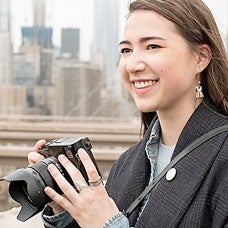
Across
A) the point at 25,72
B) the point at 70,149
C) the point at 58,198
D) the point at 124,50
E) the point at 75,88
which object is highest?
the point at 124,50

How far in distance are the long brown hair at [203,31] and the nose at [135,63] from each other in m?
0.12

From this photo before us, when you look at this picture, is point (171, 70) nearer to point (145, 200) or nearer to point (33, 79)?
point (145, 200)

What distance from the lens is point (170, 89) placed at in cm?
134

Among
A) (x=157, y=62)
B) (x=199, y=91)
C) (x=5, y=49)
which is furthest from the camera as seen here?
(x=5, y=49)

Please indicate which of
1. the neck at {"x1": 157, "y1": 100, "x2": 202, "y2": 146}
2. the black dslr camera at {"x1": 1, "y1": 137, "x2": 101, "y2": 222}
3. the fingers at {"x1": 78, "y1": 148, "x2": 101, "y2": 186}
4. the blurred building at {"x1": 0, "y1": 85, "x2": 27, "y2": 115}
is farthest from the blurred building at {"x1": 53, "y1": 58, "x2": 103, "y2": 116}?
the fingers at {"x1": 78, "y1": 148, "x2": 101, "y2": 186}

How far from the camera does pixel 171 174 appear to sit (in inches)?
52.1

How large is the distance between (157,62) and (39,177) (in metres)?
0.40

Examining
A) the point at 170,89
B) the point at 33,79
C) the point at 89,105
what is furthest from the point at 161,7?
the point at 89,105

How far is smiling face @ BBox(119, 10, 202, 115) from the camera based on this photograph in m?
1.33

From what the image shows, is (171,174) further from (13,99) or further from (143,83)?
(13,99)

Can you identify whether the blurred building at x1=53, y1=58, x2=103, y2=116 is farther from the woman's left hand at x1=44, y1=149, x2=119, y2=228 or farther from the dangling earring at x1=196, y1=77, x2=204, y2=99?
the woman's left hand at x1=44, y1=149, x2=119, y2=228

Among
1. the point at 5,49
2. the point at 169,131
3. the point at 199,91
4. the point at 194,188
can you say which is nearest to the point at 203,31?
the point at 199,91

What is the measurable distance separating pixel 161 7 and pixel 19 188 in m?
0.57

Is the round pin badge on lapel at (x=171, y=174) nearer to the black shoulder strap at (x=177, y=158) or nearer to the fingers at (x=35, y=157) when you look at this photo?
the black shoulder strap at (x=177, y=158)
